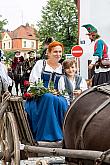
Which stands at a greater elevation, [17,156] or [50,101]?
[50,101]

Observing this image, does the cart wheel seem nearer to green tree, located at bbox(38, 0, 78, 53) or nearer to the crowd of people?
the crowd of people

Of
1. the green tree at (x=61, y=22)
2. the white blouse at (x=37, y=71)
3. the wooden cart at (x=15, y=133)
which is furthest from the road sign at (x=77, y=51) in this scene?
the green tree at (x=61, y=22)

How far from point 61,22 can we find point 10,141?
35182 millimetres

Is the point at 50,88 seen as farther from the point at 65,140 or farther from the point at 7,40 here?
the point at 7,40

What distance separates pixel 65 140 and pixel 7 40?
4485 inches

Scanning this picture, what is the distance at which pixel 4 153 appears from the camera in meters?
5.20

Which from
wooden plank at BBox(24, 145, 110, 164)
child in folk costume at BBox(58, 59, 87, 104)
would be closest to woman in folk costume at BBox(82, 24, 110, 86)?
child in folk costume at BBox(58, 59, 87, 104)

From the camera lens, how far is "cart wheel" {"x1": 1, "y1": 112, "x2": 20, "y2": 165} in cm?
491

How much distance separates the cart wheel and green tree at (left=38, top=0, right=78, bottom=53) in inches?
1197

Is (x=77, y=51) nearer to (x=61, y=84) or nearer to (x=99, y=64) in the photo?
(x=99, y=64)

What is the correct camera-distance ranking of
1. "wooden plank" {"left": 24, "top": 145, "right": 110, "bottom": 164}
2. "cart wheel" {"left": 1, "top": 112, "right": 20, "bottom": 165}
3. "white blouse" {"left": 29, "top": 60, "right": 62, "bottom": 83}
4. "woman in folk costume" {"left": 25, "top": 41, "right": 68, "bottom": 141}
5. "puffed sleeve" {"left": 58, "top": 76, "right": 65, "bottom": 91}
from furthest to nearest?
1. "white blouse" {"left": 29, "top": 60, "right": 62, "bottom": 83}
2. "puffed sleeve" {"left": 58, "top": 76, "right": 65, "bottom": 91}
3. "woman in folk costume" {"left": 25, "top": 41, "right": 68, "bottom": 141}
4. "cart wheel" {"left": 1, "top": 112, "right": 20, "bottom": 165}
5. "wooden plank" {"left": 24, "top": 145, "right": 110, "bottom": 164}

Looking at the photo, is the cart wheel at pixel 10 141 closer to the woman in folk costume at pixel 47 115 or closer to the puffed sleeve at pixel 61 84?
the woman in folk costume at pixel 47 115

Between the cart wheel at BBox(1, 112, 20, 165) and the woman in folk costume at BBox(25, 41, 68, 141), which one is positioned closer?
the cart wheel at BBox(1, 112, 20, 165)

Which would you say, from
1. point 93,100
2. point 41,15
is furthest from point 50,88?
point 41,15
